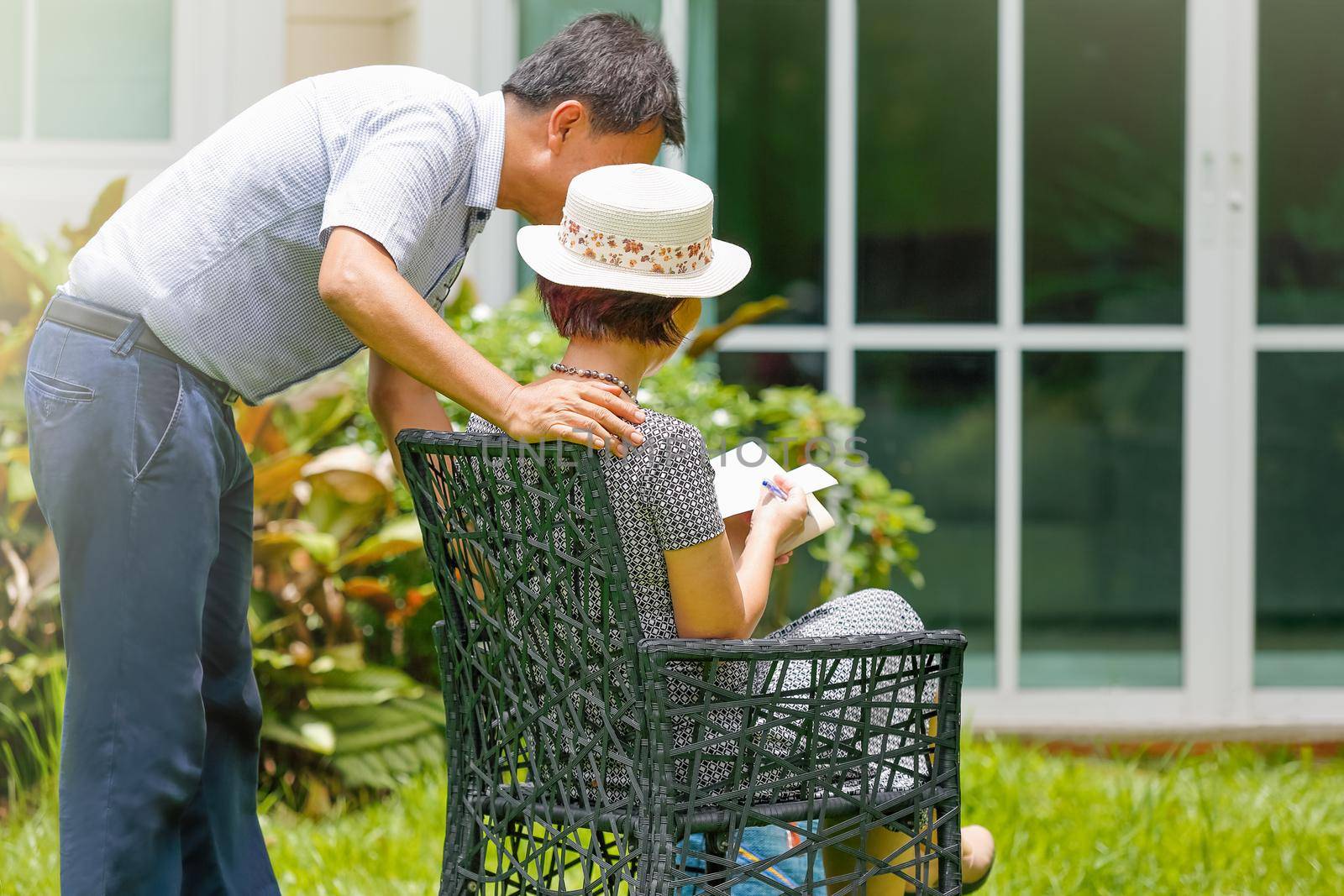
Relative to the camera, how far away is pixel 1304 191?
3.90 m

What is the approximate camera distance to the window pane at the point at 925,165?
12.6ft

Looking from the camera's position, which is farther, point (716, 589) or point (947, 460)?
point (947, 460)

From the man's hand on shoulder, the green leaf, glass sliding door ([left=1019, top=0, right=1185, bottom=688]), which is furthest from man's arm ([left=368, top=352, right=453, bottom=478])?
glass sliding door ([left=1019, top=0, right=1185, bottom=688])

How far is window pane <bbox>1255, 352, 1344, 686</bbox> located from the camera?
3.90 meters

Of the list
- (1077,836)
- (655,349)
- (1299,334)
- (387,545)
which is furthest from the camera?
(1299,334)

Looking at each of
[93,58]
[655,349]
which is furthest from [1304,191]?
[93,58]

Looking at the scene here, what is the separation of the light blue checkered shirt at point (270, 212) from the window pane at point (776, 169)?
6.69 ft

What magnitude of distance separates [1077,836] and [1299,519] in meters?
1.55

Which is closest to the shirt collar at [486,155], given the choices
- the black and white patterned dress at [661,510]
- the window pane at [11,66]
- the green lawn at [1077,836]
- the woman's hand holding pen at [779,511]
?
the black and white patterned dress at [661,510]

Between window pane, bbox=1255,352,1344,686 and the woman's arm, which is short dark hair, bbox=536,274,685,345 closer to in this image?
the woman's arm

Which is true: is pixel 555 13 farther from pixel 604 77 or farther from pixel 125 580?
pixel 125 580

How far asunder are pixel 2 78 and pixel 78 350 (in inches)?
102

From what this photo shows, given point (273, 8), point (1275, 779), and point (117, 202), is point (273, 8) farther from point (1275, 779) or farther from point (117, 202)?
point (1275, 779)

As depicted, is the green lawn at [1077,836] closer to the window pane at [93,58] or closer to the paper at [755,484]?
the paper at [755,484]
